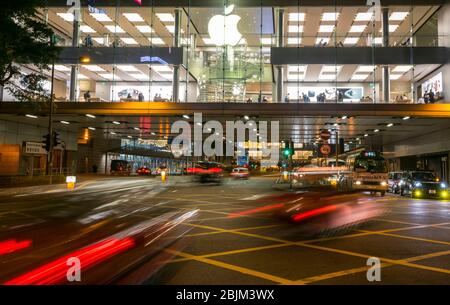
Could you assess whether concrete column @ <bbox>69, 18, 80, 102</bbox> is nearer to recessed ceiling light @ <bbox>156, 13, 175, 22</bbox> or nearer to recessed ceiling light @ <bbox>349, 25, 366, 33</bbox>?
recessed ceiling light @ <bbox>156, 13, 175, 22</bbox>

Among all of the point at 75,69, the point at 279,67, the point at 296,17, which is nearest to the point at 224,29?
the point at 279,67

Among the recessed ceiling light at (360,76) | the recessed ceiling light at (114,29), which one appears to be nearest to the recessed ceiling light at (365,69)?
the recessed ceiling light at (360,76)

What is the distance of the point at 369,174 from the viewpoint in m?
24.1

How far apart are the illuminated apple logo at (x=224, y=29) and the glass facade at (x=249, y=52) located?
9 cm

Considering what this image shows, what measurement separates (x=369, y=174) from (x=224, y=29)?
18.7 meters

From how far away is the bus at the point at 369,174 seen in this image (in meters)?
24.0

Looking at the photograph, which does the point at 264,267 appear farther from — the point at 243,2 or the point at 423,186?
the point at 243,2

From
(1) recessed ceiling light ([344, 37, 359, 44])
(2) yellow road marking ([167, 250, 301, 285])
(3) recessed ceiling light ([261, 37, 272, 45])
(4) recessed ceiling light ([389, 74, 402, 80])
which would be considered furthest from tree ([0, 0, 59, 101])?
(4) recessed ceiling light ([389, 74, 402, 80])

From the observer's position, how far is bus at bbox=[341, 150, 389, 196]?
23953 mm

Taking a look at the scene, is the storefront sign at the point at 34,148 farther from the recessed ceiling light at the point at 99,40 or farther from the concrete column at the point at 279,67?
the concrete column at the point at 279,67

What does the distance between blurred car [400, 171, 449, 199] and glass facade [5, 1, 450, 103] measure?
878cm
